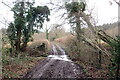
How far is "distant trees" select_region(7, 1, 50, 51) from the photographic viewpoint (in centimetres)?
2244

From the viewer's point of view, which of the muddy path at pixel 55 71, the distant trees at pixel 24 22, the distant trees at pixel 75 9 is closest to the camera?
the muddy path at pixel 55 71

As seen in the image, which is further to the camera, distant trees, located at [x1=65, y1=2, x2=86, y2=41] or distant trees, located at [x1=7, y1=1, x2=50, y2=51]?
distant trees, located at [x1=7, y1=1, x2=50, y2=51]

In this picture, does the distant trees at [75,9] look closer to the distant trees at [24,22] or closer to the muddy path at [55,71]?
the muddy path at [55,71]

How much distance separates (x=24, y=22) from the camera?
74.7 ft

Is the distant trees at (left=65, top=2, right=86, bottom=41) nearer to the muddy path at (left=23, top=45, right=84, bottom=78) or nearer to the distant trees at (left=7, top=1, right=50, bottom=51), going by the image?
the muddy path at (left=23, top=45, right=84, bottom=78)

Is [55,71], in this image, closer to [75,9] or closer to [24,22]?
[75,9]

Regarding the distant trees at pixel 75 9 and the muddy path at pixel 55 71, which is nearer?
the muddy path at pixel 55 71

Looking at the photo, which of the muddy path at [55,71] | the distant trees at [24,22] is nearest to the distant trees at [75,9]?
the muddy path at [55,71]

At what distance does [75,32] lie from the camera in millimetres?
19969

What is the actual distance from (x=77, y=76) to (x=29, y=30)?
15.0 m

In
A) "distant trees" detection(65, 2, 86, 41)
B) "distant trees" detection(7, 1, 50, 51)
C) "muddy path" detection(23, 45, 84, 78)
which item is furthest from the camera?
"distant trees" detection(7, 1, 50, 51)

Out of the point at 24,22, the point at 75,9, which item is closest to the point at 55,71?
the point at 75,9

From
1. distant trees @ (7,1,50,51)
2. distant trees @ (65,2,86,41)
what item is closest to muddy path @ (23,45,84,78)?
distant trees @ (65,2,86,41)

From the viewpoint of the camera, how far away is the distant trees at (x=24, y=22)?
2244 centimetres
